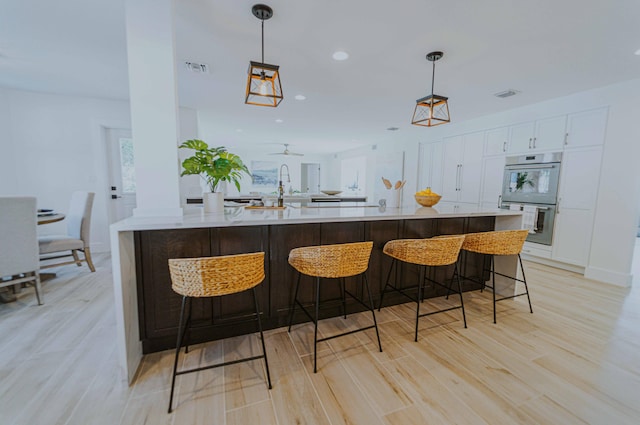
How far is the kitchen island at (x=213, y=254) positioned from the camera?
151 cm

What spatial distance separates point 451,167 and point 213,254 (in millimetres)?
4957

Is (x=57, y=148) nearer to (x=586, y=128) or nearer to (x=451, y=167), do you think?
(x=451, y=167)

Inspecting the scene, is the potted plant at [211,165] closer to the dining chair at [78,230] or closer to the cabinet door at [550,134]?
the dining chair at [78,230]

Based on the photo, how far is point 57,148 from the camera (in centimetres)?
393

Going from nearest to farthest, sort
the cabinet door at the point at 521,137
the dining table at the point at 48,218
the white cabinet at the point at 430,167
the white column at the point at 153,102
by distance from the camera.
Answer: the white column at the point at 153,102 < the dining table at the point at 48,218 < the cabinet door at the point at 521,137 < the white cabinet at the point at 430,167

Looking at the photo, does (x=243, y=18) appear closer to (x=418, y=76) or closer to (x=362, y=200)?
(x=418, y=76)

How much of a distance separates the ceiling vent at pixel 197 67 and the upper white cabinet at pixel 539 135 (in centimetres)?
463

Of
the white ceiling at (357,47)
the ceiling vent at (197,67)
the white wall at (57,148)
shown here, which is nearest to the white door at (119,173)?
the white wall at (57,148)

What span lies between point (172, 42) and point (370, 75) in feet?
6.86

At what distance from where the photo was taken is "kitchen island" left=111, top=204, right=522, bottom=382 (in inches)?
59.4

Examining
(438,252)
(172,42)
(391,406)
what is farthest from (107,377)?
(438,252)

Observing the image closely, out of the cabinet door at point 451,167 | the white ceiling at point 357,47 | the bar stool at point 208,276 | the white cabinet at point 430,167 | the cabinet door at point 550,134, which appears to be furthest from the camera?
the white cabinet at point 430,167

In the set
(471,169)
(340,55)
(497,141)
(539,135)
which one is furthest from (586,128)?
(340,55)

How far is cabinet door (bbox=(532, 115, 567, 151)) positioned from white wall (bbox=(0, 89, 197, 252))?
6.47 metres
